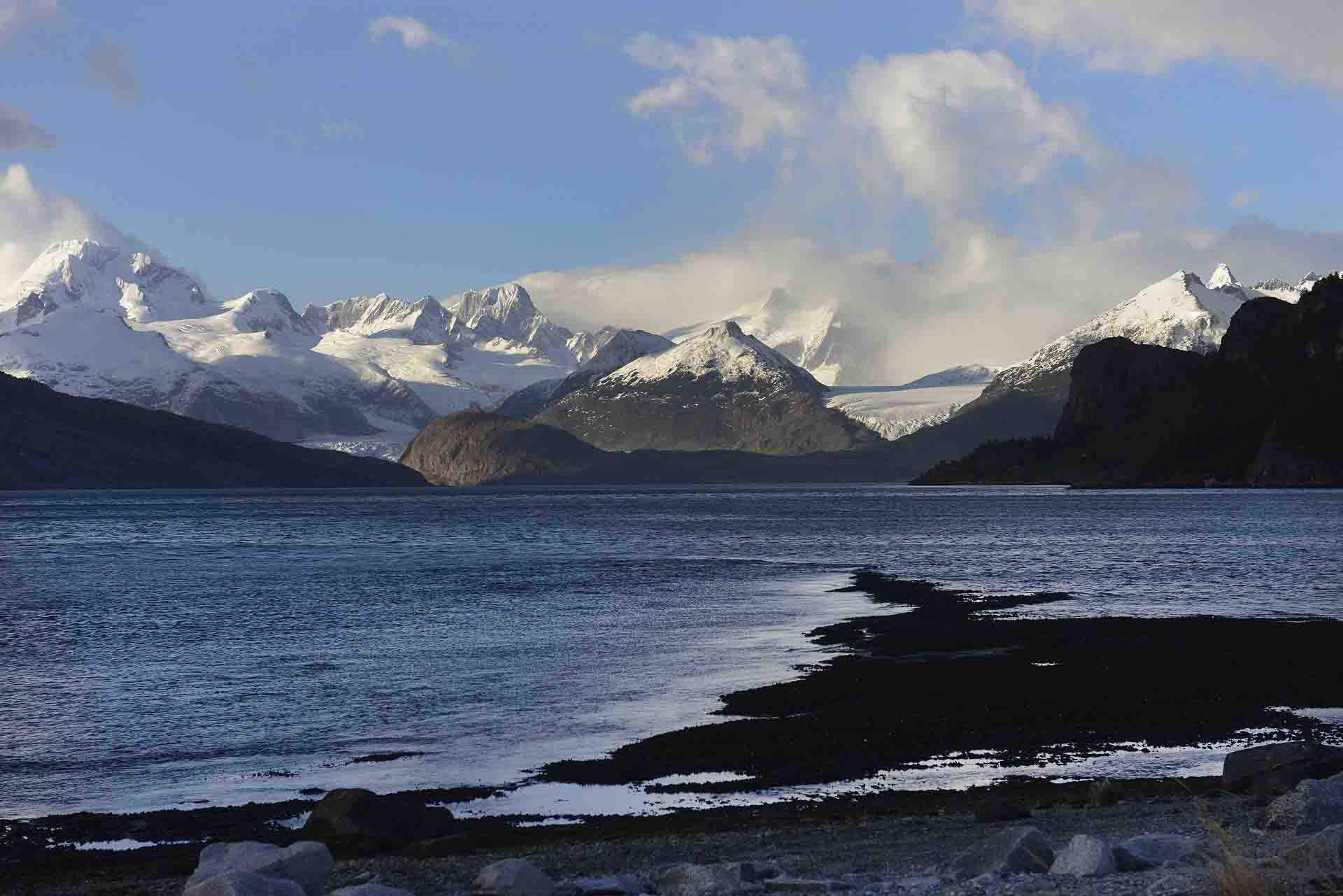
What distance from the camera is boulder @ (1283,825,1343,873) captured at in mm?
18062

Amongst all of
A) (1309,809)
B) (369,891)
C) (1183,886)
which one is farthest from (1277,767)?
(369,891)

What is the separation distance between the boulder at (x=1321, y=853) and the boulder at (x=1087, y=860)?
2241mm

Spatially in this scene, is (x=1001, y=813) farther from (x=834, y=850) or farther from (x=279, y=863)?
(x=279, y=863)

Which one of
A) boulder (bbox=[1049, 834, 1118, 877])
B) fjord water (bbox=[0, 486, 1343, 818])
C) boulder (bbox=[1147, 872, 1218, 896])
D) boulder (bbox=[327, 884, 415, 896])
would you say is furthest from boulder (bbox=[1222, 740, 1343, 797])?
boulder (bbox=[327, 884, 415, 896])

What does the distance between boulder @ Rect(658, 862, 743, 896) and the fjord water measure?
561 inches

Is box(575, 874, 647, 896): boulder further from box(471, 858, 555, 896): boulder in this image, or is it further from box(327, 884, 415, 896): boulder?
box(327, 884, 415, 896): boulder

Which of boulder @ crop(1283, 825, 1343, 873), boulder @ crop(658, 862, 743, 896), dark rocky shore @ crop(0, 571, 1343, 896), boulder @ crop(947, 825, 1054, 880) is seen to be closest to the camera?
boulder @ crop(1283, 825, 1343, 873)

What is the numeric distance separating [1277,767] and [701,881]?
48.4 ft

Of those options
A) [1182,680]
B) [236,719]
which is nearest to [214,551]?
[236,719]

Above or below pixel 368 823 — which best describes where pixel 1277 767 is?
above

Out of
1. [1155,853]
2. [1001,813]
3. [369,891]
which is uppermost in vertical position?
[1155,853]

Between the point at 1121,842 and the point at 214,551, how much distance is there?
131066 mm

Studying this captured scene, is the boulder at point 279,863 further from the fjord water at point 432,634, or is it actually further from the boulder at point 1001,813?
the boulder at point 1001,813

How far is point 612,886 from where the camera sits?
70.3ft
